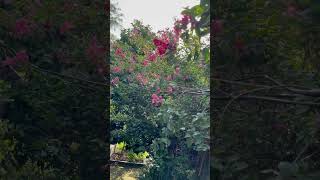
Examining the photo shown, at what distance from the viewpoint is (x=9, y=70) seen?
2.04 m

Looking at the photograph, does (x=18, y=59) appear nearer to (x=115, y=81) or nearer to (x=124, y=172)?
(x=115, y=81)

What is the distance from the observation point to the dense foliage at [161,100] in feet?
7.00

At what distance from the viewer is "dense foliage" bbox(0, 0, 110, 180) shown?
6.66 feet

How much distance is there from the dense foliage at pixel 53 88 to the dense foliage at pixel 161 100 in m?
0.14

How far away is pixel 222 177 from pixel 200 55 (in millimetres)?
551

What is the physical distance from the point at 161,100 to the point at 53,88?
0.50 meters

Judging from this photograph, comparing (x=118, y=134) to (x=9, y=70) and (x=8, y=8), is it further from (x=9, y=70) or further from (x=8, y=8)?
(x=8, y=8)

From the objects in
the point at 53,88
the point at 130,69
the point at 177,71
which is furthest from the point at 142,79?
the point at 53,88

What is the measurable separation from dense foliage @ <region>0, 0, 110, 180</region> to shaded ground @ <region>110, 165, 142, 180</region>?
0.40ft

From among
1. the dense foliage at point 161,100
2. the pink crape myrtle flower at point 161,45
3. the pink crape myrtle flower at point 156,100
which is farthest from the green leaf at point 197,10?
the pink crape myrtle flower at point 156,100

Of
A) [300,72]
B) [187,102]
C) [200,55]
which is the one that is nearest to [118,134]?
[187,102]

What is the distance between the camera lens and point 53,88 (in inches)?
81.7

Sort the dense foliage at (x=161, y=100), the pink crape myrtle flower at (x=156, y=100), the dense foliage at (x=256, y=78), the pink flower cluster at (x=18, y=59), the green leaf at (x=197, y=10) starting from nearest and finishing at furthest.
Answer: the green leaf at (x=197, y=10)
the dense foliage at (x=256, y=78)
the pink flower cluster at (x=18, y=59)
the dense foliage at (x=161, y=100)
the pink crape myrtle flower at (x=156, y=100)

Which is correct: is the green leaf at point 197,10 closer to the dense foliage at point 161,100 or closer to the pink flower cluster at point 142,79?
the dense foliage at point 161,100
